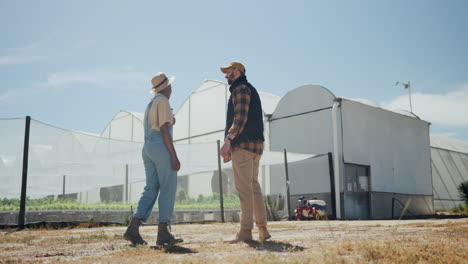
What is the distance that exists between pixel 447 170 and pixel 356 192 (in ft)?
30.6

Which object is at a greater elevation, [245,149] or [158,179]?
[245,149]

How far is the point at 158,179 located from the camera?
3564 millimetres

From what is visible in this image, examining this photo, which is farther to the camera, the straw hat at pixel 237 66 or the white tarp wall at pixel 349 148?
the white tarp wall at pixel 349 148

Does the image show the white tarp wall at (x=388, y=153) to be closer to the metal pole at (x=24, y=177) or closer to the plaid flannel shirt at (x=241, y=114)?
the metal pole at (x=24, y=177)

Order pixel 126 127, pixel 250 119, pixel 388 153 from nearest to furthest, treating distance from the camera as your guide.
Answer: pixel 250 119
pixel 388 153
pixel 126 127

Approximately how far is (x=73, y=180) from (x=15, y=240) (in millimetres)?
4119

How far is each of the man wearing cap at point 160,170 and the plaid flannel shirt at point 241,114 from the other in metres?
0.51

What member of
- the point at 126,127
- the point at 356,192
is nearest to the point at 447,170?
the point at 356,192

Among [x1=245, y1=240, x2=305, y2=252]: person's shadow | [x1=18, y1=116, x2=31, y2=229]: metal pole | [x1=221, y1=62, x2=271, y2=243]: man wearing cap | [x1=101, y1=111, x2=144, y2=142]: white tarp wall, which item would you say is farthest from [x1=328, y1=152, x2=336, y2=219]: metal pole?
[x1=245, y1=240, x2=305, y2=252]: person's shadow

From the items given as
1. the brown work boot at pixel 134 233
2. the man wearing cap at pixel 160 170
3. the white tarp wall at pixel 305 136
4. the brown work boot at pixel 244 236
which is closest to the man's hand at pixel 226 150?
the man wearing cap at pixel 160 170

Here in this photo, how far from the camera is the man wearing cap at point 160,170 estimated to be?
346 cm

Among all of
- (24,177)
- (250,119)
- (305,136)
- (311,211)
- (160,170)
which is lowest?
(311,211)

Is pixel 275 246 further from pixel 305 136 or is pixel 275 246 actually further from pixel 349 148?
pixel 305 136

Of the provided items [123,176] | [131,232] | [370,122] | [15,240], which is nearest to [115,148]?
[123,176]
